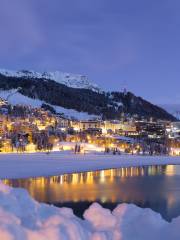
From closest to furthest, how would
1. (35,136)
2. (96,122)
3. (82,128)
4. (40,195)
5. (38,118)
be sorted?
1. (40,195)
2. (35,136)
3. (38,118)
4. (82,128)
5. (96,122)

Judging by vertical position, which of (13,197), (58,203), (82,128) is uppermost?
(82,128)

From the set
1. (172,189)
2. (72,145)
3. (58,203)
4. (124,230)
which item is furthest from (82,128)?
(124,230)

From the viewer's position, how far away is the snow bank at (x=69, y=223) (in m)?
7.58

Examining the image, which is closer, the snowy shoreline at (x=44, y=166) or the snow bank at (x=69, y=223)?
the snow bank at (x=69, y=223)

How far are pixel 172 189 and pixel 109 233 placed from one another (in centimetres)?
3538

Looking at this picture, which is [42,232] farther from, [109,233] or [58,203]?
[58,203]

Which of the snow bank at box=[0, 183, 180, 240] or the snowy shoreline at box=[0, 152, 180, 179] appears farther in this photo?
the snowy shoreline at box=[0, 152, 180, 179]

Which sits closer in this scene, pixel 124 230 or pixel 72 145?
pixel 124 230

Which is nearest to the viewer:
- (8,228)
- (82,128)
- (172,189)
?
(8,228)

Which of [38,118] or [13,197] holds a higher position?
[38,118]

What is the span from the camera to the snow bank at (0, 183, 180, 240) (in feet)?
24.9

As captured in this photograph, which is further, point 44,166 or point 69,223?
point 44,166

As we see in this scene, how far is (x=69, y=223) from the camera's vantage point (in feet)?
26.8

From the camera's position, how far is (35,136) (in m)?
119
